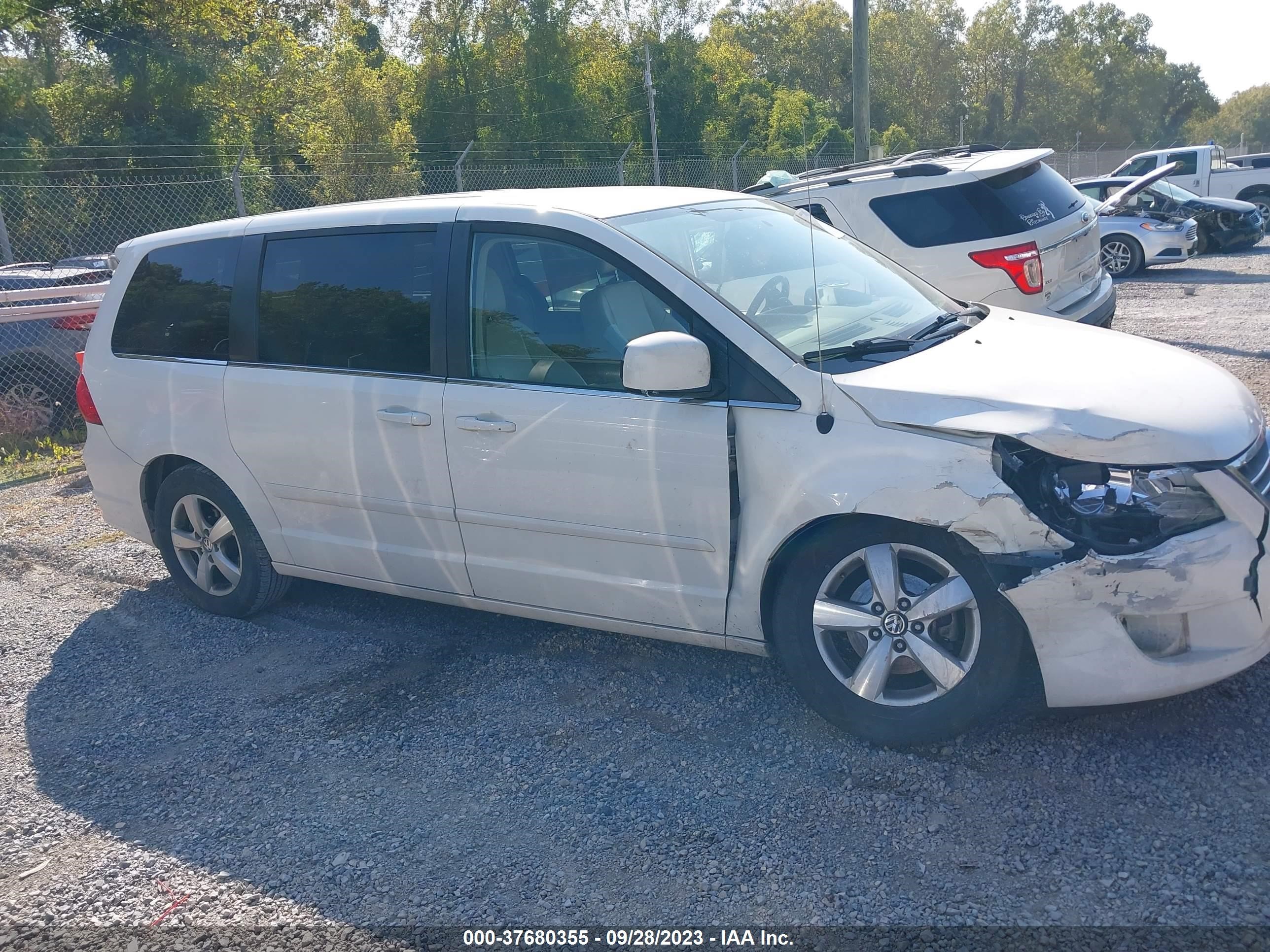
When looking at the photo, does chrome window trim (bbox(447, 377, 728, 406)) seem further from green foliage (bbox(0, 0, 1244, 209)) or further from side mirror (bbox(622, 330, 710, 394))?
green foliage (bbox(0, 0, 1244, 209))

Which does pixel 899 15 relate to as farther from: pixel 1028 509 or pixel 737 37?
pixel 1028 509

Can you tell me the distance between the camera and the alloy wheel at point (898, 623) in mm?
3289

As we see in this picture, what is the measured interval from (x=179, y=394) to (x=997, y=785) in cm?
380

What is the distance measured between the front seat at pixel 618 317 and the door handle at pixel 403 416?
2.38ft

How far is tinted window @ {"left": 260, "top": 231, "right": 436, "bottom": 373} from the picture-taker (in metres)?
4.26

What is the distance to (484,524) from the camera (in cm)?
411

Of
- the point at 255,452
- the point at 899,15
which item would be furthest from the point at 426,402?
the point at 899,15

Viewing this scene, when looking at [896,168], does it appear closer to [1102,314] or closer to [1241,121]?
[1102,314]

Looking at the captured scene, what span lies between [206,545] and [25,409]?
5.45 metres

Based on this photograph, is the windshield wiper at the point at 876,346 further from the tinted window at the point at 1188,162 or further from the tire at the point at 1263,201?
the tire at the point at 1263,201

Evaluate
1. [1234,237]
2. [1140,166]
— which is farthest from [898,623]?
[1140,166]

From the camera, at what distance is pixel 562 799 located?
3389 mm

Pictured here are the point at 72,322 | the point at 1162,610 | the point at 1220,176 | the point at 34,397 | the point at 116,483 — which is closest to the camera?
the point at 1162,610

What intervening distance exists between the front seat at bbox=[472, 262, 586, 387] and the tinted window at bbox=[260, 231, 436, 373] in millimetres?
241
